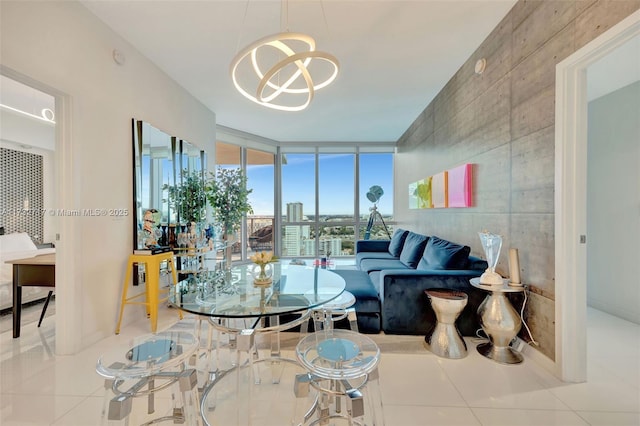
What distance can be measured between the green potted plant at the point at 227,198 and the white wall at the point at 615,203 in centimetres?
461

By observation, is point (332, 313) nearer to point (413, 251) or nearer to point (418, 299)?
point (418, 299)

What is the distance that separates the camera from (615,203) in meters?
3.07

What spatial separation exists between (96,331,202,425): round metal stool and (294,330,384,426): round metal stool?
1.71 feet

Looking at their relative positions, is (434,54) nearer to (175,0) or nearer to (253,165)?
(175,0)

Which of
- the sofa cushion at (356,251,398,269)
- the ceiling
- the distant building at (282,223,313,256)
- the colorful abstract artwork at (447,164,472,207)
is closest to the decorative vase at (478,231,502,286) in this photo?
the colorful abstract artwork at (447,164,472,207)

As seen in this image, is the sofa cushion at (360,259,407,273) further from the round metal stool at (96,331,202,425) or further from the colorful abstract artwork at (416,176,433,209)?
the round metal stool at (96,331,202,425)

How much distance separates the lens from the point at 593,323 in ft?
9.47

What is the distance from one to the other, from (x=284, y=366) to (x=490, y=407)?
4.40 ft

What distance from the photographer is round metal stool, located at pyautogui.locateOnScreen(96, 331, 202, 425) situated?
1.17 metres

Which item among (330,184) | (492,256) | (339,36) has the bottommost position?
(492,256)

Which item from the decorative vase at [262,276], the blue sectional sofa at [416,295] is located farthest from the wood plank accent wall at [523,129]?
the decorative vase at [262,276]

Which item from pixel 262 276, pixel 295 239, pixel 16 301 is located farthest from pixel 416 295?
pixel 295 239

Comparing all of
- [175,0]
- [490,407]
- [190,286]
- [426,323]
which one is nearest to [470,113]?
[426,323]

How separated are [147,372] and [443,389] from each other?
171 centimetres
